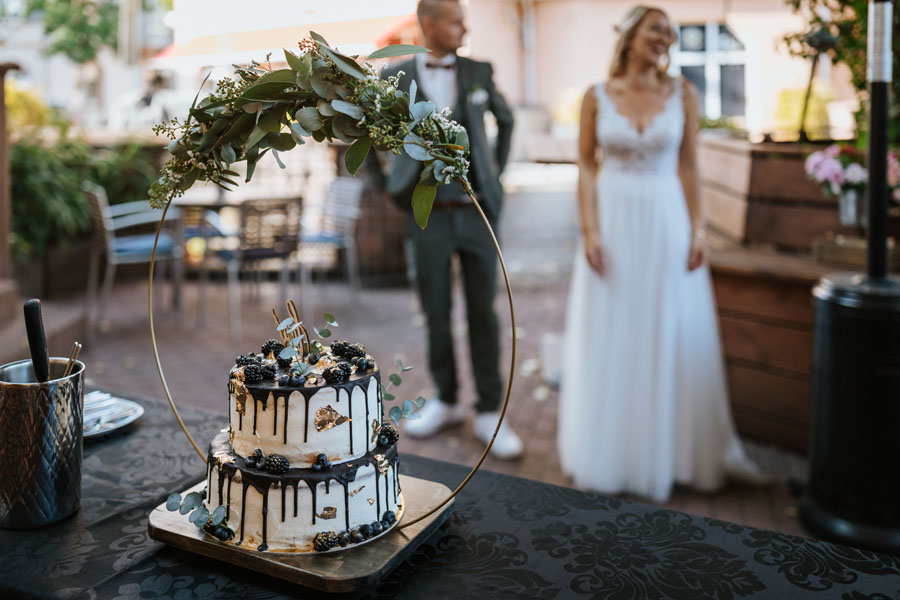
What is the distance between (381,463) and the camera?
4.40ft

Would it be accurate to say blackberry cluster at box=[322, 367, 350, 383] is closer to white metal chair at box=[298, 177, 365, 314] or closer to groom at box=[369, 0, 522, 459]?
groom at box=[369, 0, 522, 459]

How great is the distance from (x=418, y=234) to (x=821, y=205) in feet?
6.56

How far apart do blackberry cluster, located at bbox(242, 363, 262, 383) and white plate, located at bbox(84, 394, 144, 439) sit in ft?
2.26

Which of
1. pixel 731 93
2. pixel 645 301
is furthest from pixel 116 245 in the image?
pixel 731 93

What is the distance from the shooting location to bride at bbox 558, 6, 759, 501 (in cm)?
332

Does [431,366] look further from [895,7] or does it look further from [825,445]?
[895,7]

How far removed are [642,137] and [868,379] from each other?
1236 mm

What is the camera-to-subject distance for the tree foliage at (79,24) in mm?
19531

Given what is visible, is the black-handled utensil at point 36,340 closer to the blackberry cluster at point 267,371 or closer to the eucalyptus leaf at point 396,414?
the blackberry cluster at point 267,371

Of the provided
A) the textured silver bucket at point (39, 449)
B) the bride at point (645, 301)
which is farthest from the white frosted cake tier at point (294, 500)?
the bride at point (645, 301)

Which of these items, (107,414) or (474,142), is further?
(474,142)

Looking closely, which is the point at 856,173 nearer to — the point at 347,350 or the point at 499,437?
the point at 499,437

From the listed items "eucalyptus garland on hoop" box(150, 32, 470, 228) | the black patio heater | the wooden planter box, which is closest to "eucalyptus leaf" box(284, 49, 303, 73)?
"eucalyptus garland on hoop" box(150, 32, 470, 228)

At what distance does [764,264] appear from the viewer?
383cm
